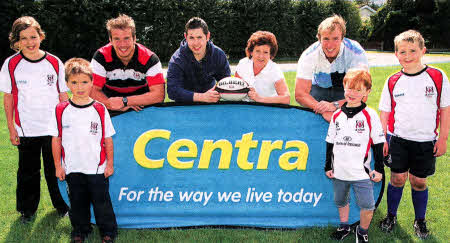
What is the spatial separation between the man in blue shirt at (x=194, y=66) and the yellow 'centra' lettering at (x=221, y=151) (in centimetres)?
47

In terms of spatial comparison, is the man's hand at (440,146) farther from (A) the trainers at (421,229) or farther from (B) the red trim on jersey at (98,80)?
(B) the red trim on jersey at (98,80)

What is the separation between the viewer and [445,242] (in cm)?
378

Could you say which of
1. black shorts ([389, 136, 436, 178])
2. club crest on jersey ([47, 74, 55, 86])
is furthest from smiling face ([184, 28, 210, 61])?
black shorts ([389, 136, 436, 178])

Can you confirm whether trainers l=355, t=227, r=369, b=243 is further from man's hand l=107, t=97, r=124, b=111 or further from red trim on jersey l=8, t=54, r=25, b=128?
red trim on jersey l=8, t=54, r=25, b=128

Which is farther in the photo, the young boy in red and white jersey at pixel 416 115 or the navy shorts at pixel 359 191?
the young boy in red and white jersey at pixel 416 115

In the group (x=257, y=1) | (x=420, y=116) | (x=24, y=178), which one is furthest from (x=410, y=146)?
(x=257, y=1)

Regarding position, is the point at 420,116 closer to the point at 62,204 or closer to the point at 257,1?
the point at 62,204

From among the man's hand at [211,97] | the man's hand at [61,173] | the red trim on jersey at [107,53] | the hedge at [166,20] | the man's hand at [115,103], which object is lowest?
the man's hand at [61,173]

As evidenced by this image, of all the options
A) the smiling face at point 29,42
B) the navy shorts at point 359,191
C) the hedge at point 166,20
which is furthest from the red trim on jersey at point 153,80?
the hedge at point 166,20

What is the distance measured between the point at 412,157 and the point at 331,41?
4.55 feet

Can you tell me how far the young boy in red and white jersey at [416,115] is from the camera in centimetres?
372

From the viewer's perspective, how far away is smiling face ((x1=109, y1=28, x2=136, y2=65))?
3953 mm

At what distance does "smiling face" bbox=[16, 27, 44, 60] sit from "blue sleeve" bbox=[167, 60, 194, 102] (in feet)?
4.44

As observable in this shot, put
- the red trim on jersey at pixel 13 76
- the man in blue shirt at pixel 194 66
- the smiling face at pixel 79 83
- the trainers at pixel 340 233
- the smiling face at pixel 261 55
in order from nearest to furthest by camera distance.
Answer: the smiling face at pixel 79 83 < the trainers at pixel 340 233 < the red trim on jersey at pixel 13 76 < the man in blue shirt at pixel 194 66 < the smiling face at pixel 261 55
